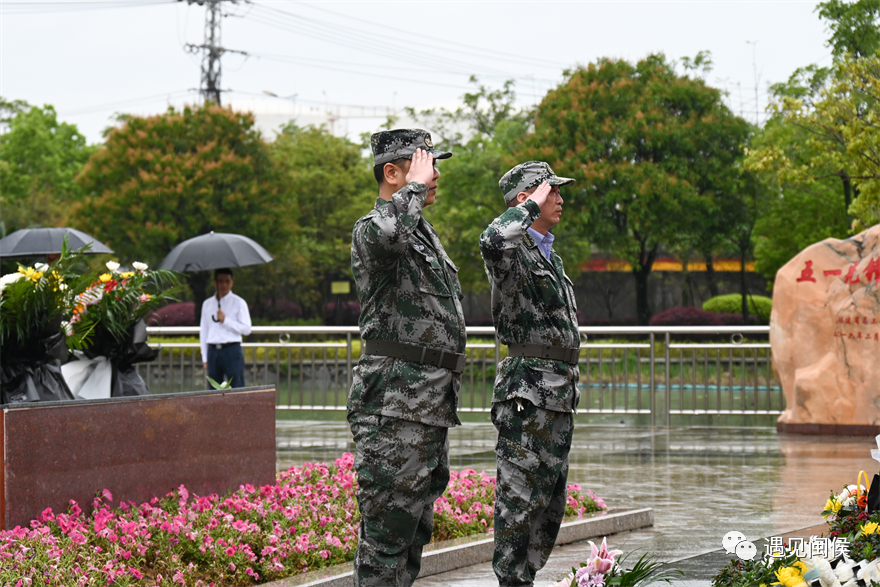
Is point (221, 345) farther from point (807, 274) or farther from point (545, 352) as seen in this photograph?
point (807, 274)

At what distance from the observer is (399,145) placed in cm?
404

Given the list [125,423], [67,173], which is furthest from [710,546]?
[67,173]

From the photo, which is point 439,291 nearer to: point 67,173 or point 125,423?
point 125,423

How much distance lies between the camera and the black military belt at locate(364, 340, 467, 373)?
12.8 feet

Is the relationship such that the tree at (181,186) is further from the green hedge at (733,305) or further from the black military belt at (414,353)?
the black military belt at (414,353)

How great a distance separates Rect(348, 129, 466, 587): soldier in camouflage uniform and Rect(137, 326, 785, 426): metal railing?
8.00 meters

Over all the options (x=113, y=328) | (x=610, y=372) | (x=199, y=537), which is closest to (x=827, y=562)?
(x=199, y=537)

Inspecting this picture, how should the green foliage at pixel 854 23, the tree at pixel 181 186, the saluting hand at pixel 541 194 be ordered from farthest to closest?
the tree at pixel 181 186
the green foliage at pixel 854 23
the saluting hand at pixel 541 194

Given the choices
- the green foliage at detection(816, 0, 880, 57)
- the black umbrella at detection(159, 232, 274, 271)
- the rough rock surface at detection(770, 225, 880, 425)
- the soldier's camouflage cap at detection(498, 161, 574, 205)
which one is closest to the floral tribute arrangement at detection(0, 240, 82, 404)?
the soldier's camouflage cap at detection(498, 161, 574, 205)

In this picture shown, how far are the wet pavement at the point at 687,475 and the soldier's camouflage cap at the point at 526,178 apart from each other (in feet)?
6.43

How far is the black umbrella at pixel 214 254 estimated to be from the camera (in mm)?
10031

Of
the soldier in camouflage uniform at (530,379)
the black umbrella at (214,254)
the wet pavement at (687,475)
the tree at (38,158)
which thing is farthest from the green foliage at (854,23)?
the tree at (38,158)

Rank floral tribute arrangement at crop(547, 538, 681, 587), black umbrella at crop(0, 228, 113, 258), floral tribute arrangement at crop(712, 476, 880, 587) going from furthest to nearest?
black umbrella at crop(0, 228, 113, 258), floral tribute arrangement at crop(547, 538, 681, 587), floral tribute arrangement at crop(712, 476, 880, 587)

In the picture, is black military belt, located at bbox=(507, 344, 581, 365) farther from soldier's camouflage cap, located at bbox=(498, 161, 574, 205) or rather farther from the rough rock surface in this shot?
the rough rock surface
